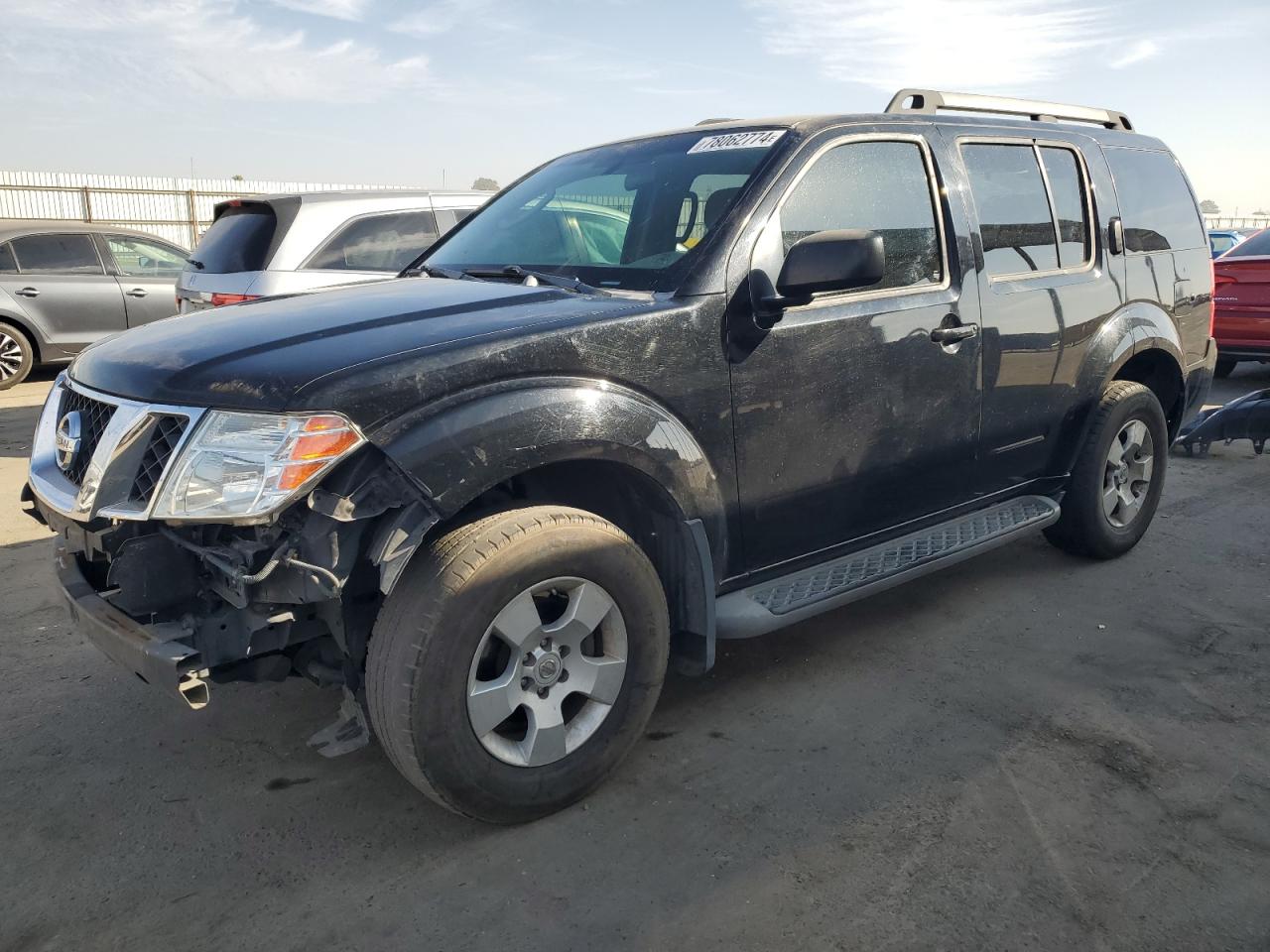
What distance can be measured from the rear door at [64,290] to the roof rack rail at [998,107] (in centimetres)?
870

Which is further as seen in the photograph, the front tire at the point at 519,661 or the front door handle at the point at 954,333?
the front door handle at the point at 954,333

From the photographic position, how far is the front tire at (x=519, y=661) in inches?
98.4

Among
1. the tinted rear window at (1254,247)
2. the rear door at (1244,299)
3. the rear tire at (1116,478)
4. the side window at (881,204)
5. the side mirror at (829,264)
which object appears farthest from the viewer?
the tinted rear window at (1254,247)

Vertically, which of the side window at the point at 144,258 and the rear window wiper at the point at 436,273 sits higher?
the rear window wiper at the point at 436,273

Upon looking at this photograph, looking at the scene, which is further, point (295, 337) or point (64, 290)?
point (64, 290)

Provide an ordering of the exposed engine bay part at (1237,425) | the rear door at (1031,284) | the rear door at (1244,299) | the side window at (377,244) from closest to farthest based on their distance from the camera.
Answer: the rear door at (1031,284), the exposed engine bay part at (1237,425), the side window at (377,244), the rear door at (1244,299)

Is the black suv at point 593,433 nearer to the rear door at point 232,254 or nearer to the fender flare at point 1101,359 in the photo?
the fender flare at point 1101,359

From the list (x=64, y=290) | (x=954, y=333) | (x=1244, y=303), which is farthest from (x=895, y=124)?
(x=64, y=290)

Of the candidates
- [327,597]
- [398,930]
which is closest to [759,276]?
[327,597]

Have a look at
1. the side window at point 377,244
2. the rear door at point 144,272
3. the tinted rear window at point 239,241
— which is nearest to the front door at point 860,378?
the side window at point 377,244

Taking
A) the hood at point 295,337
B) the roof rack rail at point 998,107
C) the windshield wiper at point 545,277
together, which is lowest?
the hood at point 295,337

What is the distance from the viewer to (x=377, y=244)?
23.8 ft

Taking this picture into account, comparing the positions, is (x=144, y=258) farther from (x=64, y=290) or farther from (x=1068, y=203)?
(x=1068, y=203)

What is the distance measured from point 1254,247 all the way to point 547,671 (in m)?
9.16
